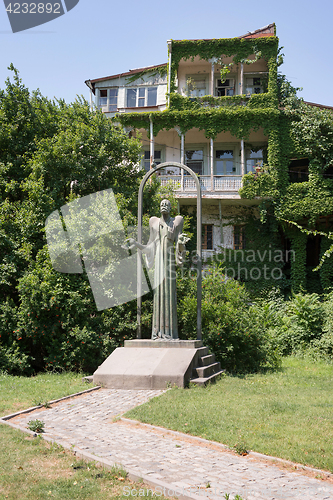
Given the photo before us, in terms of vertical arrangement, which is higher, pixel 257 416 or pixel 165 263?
pixel 165 263

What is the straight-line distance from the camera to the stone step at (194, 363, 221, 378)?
864cm

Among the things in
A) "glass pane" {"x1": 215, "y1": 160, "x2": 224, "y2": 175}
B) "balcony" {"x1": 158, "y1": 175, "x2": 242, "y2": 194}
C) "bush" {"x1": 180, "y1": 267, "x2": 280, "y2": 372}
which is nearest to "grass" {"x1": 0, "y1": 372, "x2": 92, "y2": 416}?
"bush" {"x1": 180, "y1": 267, "x2": 280, "y2": 372}

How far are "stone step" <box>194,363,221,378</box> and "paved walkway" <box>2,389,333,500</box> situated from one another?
2.23 metres

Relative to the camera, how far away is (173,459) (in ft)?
15.3

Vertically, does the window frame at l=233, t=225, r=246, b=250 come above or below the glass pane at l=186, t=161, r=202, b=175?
below

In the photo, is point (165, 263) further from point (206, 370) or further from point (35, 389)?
point (35, 389)

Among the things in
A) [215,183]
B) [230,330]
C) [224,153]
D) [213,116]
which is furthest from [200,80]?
[230,330]

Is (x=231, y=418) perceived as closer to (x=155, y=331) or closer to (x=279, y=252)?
(x=155, y=331)

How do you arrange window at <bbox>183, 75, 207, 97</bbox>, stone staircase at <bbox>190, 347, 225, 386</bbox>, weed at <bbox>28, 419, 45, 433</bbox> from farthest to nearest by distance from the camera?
1. window at <bbox>183, 75, 207, 97</bbox>
2. stone staircase at <bbox>190, 347, 225, 386</bbox>
3. weed at <bbox>28, 419, 45, 433</bbox>

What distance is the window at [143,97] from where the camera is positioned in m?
26.7

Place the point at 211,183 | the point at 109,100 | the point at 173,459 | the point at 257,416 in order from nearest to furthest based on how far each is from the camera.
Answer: the point at 173,459, the point at 257,416, the point at 211,183, the point at 109,100

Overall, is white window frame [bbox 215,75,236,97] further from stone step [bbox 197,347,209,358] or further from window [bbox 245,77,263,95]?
stone step [bbox 197,347,209,358]

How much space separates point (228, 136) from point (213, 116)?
2.09 meters

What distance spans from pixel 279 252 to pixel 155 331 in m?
15.6
